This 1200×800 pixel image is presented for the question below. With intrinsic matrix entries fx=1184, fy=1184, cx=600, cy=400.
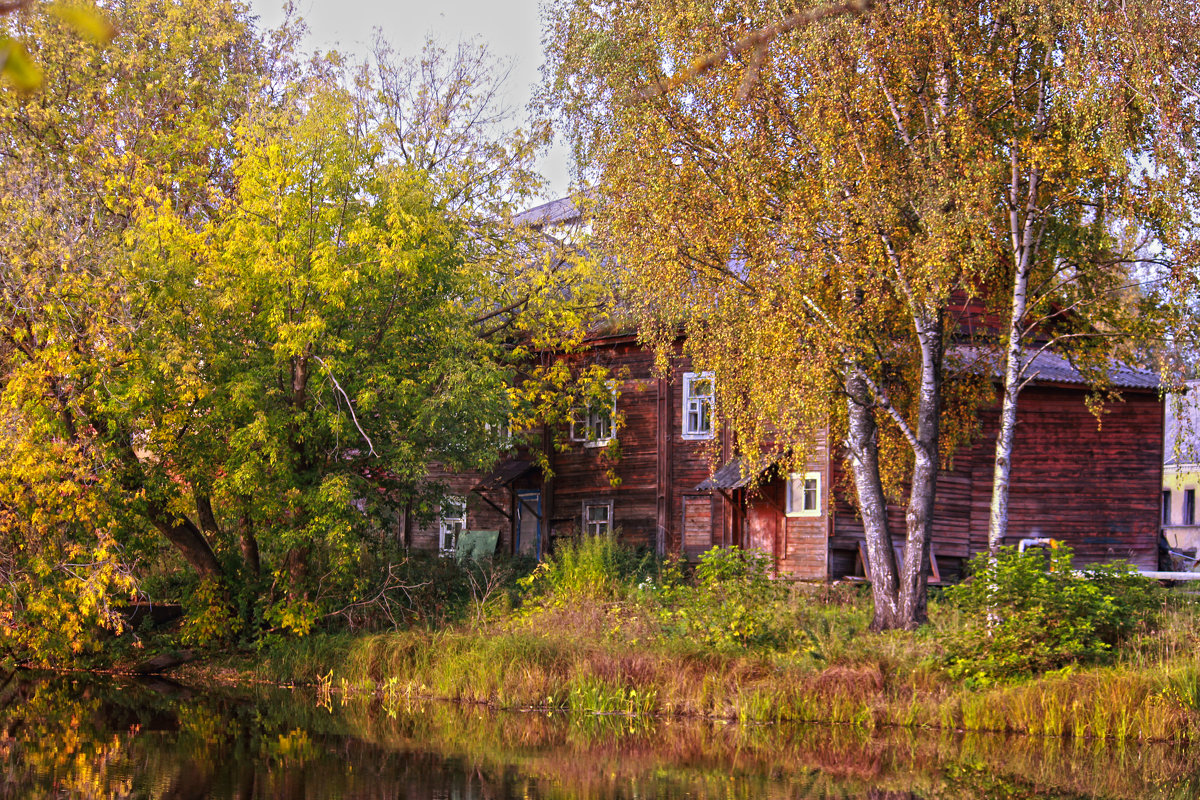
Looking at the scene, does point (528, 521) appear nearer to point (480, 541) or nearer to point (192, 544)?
point (480, 541)

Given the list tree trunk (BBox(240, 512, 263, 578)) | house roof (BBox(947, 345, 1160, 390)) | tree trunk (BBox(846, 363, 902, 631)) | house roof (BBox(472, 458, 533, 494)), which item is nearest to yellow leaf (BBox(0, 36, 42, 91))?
tree trunk (BBox(846, 363, 902, 631))

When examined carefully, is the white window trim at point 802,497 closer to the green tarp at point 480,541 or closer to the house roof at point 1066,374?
the house roof at point 1066,374

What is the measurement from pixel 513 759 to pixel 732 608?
16.4ft

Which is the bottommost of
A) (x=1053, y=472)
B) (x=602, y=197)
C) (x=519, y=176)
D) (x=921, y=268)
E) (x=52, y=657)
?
(x=52, y=657)

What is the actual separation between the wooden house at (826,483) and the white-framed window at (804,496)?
30 mm

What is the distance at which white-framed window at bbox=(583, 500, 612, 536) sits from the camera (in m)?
29.2

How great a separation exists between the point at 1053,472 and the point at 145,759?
20078 mm

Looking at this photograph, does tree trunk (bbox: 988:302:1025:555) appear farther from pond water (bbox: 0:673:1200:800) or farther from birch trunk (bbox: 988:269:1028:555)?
pond water (bbox: 0:673:1200:800)

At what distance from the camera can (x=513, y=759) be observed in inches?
476

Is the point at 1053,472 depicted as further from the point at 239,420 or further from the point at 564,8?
the point at 239,420

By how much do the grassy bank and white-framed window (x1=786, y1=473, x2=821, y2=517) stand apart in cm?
588

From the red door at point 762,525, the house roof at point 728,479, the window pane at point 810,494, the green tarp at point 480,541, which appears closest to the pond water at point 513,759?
the house roof at point 728,479

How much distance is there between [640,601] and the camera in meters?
18.2

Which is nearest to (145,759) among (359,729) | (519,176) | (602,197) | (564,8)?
(359,729)
